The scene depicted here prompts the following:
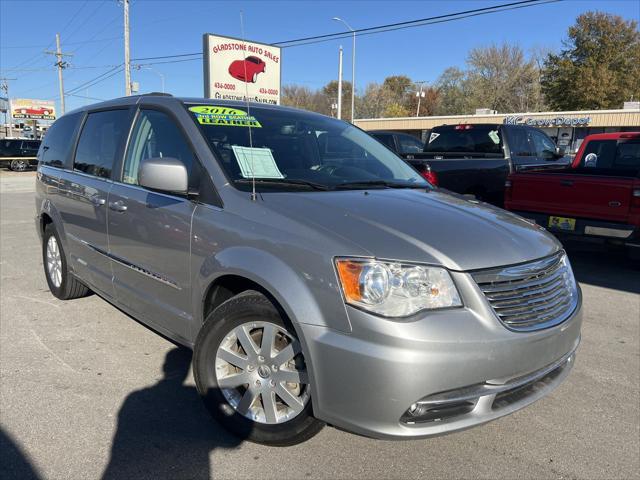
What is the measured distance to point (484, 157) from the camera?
8.93 meters

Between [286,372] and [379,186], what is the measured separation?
4.68ft

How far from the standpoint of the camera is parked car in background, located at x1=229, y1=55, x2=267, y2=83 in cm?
1540

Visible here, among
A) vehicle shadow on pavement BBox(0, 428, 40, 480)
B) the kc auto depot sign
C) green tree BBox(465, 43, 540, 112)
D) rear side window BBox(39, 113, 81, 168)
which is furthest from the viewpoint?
green tree BBox(465, 43, 540, 112)

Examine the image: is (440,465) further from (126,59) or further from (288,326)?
(126,59)

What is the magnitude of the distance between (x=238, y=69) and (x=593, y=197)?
12073 mm

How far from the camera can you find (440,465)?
254 centimetres

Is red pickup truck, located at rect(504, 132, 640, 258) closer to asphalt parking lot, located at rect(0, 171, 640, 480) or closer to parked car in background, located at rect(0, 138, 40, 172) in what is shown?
asphalt parking lot, located at rect(0, 171, 640, 480)

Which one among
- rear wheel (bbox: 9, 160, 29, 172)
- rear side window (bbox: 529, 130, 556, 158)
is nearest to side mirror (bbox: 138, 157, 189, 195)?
rear side window (bbox: 529, 130, 556, 158)

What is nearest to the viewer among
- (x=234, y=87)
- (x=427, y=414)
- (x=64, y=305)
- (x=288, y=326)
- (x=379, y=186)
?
(x=427, y=414)

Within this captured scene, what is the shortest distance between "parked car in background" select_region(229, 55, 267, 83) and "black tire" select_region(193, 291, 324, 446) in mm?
13723

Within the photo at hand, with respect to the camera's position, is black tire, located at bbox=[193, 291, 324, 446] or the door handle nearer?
black tire, located at bbox=[193, 291, 324, 446]

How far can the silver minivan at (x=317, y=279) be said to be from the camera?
2135 millimetres

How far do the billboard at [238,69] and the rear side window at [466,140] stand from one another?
20.1ft

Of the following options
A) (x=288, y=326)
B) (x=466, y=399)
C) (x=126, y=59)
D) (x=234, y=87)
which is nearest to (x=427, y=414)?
(x=466, y=399)
